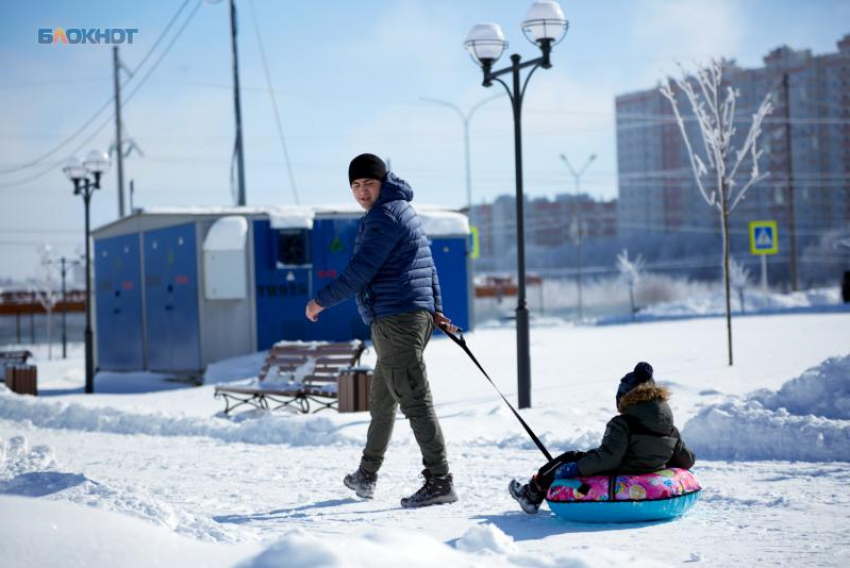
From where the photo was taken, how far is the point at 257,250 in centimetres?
1777

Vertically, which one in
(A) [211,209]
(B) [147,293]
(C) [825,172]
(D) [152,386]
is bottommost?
(D) [152,386]

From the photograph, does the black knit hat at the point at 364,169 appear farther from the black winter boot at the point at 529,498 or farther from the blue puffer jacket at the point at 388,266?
the black winter boot at the point at 529,498

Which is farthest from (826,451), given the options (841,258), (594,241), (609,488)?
(594,241)

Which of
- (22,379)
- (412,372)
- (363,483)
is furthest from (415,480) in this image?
(22,379)

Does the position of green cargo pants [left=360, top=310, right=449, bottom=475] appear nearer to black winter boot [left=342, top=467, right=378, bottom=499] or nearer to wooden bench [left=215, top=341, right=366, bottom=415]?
black winter boot [left=342, top=467, right=378, bottom=499]

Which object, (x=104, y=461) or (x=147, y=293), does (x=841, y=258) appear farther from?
(x=104, y=461)

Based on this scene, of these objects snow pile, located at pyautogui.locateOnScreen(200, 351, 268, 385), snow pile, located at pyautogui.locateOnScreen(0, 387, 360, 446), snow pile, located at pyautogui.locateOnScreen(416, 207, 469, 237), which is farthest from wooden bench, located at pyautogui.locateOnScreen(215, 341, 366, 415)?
snow pile, located at pyautogui.locateOnScreen(416, 207, 469, 237)

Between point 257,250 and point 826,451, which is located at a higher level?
point 257,250

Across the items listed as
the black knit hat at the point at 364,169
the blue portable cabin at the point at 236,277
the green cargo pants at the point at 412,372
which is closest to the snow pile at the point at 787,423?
the green cargo pants at the point at 412,372

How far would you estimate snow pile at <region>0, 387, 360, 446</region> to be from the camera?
923 centimetres

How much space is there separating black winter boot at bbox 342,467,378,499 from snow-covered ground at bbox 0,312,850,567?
8 centimetres

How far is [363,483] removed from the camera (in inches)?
236

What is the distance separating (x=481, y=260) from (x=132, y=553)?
11463 cm

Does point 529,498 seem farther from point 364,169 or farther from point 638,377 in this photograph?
point 364,169
